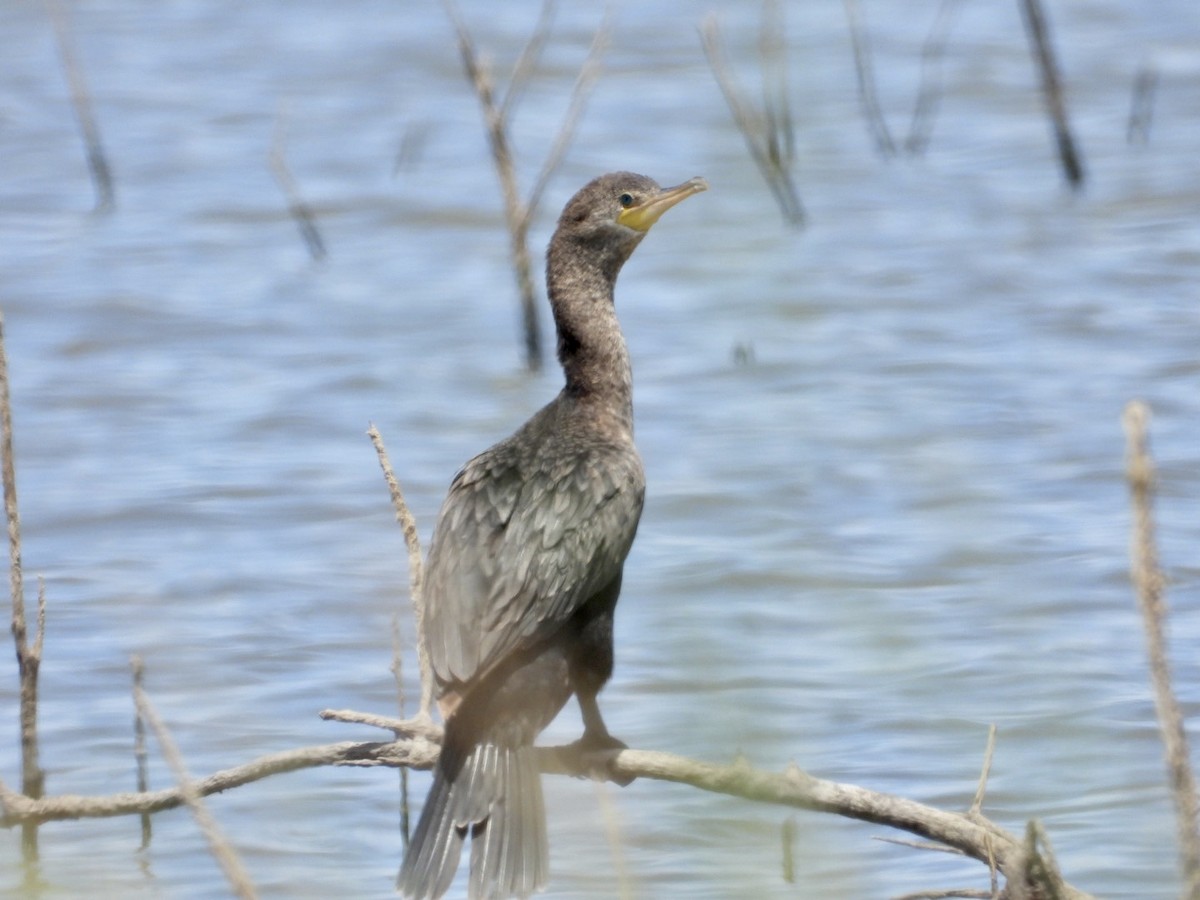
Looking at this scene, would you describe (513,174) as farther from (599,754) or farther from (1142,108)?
(599,754)

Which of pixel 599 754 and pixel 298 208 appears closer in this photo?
pixel 599 754

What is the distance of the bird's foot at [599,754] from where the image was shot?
4102mm

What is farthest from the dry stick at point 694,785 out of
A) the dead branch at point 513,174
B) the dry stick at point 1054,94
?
the dry stick at point 1054,94

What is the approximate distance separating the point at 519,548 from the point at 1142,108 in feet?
27.1

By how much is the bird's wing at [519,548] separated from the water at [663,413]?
454mm

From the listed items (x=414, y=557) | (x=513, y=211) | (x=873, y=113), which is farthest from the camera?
(x=873, y=113)

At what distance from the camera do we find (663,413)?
8.24 m

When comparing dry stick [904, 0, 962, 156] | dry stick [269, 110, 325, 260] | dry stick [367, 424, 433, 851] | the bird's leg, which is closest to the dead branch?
dry stick [269, 110, 325, 260]

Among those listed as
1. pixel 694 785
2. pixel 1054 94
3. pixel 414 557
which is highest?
pixel 414 557

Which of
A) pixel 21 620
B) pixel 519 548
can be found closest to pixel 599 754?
pixel 519 548

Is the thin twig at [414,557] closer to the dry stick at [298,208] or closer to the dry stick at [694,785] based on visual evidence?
the dry stick at [694,785]

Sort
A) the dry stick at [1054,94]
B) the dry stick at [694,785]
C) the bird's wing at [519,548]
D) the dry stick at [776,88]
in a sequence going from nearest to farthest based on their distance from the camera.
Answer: the dry stick at [694,785], the bird's wing at [519,548], the dry stick at [776,88], the dry stick at [1054,94]

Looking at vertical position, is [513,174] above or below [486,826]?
below

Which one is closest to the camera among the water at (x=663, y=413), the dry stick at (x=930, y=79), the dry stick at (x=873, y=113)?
the water at (x=663, y=413)
